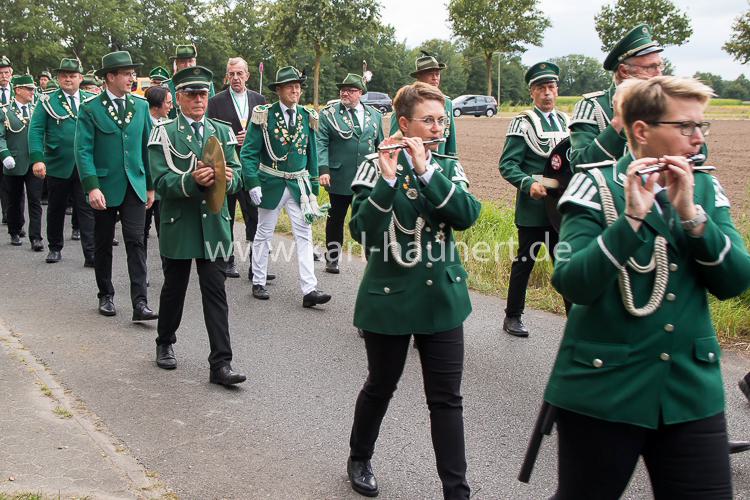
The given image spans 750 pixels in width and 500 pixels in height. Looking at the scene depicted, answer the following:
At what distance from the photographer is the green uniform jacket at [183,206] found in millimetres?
5531

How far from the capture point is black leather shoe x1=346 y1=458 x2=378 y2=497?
155 inches

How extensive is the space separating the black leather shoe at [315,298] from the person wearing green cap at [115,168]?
1.40m

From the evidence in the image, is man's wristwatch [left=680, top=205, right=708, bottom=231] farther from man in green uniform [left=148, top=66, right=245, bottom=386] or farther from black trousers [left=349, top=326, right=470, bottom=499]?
man in green uniform [left=148, top=66, right=245, bottom=386]

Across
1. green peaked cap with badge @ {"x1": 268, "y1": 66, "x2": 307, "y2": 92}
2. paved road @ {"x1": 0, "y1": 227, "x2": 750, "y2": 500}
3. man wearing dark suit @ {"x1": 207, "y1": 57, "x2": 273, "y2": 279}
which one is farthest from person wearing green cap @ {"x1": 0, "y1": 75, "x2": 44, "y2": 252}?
green peaked cap with badge @ {"x1": 268, "y1": 66, "x2": 307, "y2": 92}

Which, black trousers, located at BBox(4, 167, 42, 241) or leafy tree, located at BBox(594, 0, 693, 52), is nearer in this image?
black trousers, located at BBox(4, 167, 42, 241)

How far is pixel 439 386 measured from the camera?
11.8 ft

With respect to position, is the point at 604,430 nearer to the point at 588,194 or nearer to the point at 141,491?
the point at 588,194

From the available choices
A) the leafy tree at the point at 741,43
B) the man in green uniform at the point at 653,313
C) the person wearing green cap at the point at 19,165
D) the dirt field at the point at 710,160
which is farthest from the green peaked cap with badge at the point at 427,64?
the leafy tree at the point at 741,43

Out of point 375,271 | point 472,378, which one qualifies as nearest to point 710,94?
point 375,271

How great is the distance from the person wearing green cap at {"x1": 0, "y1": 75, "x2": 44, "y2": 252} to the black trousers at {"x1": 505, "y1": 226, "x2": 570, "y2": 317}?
6376mm

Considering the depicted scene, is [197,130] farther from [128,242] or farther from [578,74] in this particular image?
[578,74]

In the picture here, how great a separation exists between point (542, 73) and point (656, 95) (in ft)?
13.0

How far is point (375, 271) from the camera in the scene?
3.79 meters

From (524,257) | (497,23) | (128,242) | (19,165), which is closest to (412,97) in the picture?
(524,257)
